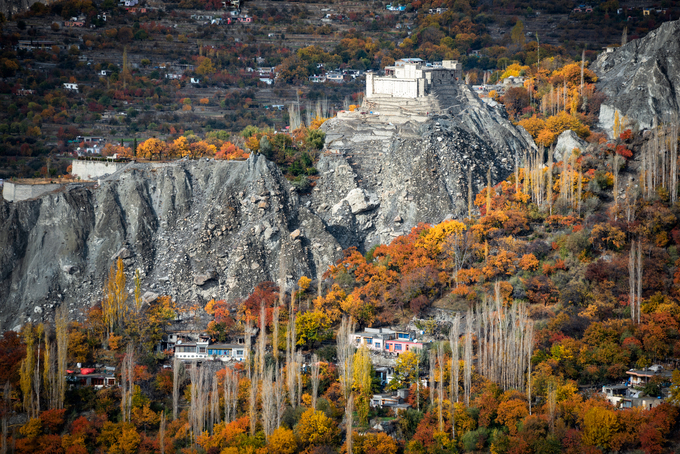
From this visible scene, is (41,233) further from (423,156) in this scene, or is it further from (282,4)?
(282,4)

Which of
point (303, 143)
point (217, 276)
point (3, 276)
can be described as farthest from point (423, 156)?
point (3, 276)

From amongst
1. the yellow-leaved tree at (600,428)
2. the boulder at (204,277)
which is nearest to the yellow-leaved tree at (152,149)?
the boulder at (204,277)

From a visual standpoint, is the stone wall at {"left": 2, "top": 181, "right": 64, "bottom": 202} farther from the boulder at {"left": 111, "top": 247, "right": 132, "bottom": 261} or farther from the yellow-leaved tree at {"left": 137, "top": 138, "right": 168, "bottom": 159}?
the yellow-leaved tree at {"left": 137, "top": 138, "right": 168, "bottom": 159}

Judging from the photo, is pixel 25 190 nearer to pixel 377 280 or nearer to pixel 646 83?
pixel 377 280

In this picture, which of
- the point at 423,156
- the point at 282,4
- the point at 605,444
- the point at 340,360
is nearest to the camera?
the point at 605,444

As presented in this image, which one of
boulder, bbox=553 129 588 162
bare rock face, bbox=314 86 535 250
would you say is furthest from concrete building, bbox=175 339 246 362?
boulder, bbox=553 129 588 162

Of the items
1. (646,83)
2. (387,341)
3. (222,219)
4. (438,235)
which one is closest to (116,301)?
(222,219)
